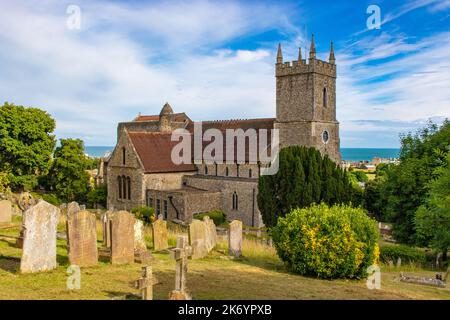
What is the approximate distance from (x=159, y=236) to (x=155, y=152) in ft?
80.3

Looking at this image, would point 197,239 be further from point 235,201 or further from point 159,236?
point 235,201

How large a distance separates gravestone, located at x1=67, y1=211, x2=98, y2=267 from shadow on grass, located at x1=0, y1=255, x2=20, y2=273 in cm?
141

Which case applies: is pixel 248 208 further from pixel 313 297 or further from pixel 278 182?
pixel 313 297

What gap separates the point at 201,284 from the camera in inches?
432

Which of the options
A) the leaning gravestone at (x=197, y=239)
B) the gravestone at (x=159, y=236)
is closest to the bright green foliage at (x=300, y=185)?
the gravestone at (x=159, y=236)

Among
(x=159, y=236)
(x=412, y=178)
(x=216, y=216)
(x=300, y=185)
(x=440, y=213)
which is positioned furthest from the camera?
(x=216, y=216)

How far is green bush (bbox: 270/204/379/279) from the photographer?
13.1 metres

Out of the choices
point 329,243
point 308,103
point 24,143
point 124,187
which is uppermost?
point 308,103

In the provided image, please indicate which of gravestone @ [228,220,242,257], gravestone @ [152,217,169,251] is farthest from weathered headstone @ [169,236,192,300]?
gravestone @ [152,217,169,251]

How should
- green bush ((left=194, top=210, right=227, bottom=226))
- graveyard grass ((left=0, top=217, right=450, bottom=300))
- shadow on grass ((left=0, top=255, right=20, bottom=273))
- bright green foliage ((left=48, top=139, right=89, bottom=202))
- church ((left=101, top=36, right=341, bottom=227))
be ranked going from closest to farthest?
graveyard grass ((left=0, top=217, right=450, bottom=300))
shadow on grass ((left=0, top=255, right=20, bottom=273))
green bush ((left=194, top=210, right=227, bottom=226))
church ((left=101, top=36, right=341, bottom=227))
bright green foliage ((left=48, top=139, right=89, bottom=202))

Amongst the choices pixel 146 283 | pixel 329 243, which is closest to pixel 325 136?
pixel 329 243

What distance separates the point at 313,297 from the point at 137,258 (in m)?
5.87

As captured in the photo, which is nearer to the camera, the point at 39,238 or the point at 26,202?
the point at 39,238

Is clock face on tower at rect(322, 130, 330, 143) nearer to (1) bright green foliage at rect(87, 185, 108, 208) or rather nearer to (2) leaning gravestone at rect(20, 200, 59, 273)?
(1) bright green foliage at rect(87, 185, 108, 208)
